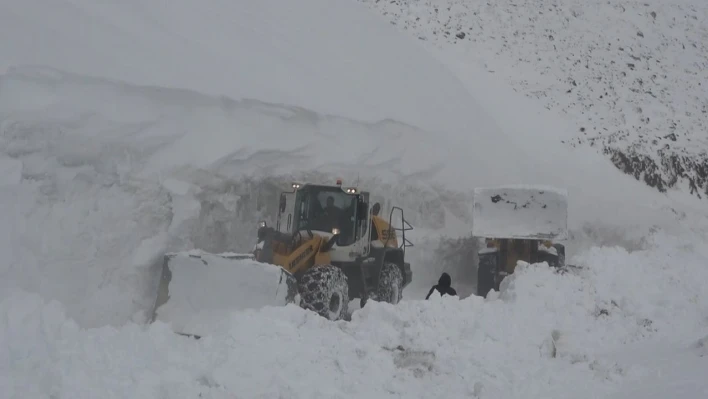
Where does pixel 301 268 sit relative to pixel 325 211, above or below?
below

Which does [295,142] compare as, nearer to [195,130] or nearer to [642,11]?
[195,130]

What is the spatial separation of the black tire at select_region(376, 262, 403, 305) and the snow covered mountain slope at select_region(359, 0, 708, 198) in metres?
13.7

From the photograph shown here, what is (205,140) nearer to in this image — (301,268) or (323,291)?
(301,268)

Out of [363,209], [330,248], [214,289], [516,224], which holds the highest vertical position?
[516,224]

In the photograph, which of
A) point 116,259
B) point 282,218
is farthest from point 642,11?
point 116,259

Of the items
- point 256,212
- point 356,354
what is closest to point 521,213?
point 256,212

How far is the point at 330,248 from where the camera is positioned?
8930mm

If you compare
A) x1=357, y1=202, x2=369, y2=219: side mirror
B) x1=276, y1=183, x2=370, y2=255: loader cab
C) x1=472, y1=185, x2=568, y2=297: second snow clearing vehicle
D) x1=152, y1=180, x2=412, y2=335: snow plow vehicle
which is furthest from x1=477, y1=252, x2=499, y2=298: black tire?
x1=276, y1=183, x2=370, y2=255: loader cab

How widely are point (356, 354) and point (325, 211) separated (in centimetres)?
339

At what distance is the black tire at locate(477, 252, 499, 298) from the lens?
1290 cm

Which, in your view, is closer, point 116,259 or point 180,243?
point 116,259

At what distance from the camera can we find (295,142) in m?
12.8

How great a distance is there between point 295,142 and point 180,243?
3.93 m

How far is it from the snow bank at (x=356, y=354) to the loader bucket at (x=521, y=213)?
176 inches
